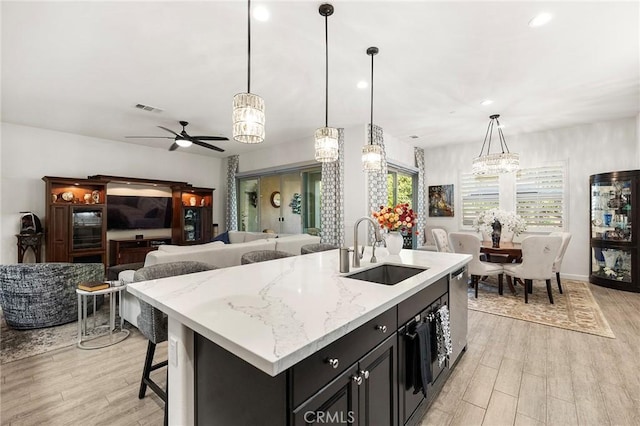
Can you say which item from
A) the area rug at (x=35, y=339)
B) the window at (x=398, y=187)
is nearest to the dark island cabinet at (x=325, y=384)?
the area rug at (x=35, y=339)

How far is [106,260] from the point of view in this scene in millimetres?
5570

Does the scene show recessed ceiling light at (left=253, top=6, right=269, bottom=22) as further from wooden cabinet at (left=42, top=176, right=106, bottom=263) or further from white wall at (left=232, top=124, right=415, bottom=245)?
wooden cabinet at (left=42, top=176, right=106, bottom=263)

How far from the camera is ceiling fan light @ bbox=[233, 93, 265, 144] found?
182 centimetres

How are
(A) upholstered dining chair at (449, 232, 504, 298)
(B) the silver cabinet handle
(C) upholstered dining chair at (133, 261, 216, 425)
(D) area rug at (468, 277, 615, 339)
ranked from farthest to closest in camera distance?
1. (A) upholstered dining chair at (449, 232, 504, 298)
2. (D) area rug at (468, 277, 615, 339)
3. (C) upholstered dining chair at (133, 261, 216, 425)
4. (B) the silver cabinet handle

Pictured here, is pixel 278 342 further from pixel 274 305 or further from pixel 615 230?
pixel 615 230

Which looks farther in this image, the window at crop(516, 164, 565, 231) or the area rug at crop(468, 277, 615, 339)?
the window at crop(516, 164, 565, 231)

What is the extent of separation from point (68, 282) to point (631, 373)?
5.54 meters

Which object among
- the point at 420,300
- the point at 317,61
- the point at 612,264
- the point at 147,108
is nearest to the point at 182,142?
the point at 147,108

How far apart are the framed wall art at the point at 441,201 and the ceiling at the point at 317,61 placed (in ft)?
7.08

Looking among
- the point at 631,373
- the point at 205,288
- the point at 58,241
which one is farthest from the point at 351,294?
the point at 58,241

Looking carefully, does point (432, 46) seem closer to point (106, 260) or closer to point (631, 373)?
point (631, 373)

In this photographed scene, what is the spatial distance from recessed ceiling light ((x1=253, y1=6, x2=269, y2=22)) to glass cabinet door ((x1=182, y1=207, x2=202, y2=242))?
539 centimetres

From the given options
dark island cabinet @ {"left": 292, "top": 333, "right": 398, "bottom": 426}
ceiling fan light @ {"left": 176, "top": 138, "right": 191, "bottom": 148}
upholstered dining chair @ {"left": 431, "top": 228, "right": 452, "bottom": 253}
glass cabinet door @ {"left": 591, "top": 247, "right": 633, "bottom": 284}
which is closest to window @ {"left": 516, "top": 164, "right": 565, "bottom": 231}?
glass cabinet door @ {"left": 591, "top": 247, "right": 633, "bottom": 284}

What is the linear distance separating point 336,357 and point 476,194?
20.7ft
